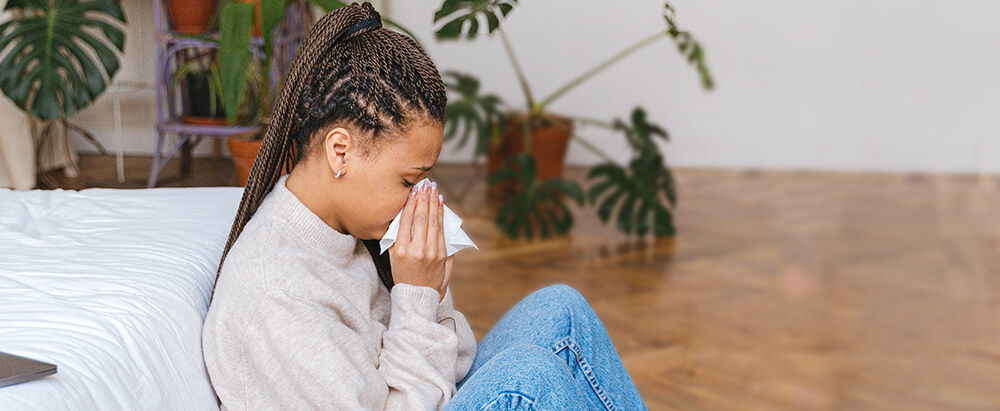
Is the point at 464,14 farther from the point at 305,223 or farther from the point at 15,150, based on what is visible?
the point at 15,150

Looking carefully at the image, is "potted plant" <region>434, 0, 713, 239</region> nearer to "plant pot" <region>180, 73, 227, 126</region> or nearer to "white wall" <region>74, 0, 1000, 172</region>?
"white wall" <region>74, 0, 1000, 172</region>

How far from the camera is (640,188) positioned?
262 centimetres

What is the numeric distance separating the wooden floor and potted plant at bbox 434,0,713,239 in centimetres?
11

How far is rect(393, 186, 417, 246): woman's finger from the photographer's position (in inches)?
31.6

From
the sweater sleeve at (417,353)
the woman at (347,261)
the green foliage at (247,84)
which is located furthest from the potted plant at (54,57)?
the sweater sleeve at (417,353)

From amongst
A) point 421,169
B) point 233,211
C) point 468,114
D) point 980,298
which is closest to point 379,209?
point 421,169

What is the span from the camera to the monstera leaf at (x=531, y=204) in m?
2.66

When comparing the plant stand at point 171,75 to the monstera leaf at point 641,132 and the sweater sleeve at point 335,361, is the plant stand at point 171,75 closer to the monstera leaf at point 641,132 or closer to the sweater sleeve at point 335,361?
the monstera leaf at point 641,132

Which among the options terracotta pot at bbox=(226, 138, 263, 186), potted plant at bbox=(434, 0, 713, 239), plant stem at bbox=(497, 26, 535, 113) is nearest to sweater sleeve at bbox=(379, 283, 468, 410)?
terracotta pot at bbox=(226, 138, 263, 186)

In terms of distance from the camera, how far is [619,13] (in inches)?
84.7

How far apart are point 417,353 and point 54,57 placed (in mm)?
1459

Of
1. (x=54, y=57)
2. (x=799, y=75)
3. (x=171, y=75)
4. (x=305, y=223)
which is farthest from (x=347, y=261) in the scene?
(x=171, y=75)

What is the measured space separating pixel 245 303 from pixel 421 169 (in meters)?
0.19

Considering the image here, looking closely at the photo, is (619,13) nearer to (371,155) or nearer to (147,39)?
(147,39)
